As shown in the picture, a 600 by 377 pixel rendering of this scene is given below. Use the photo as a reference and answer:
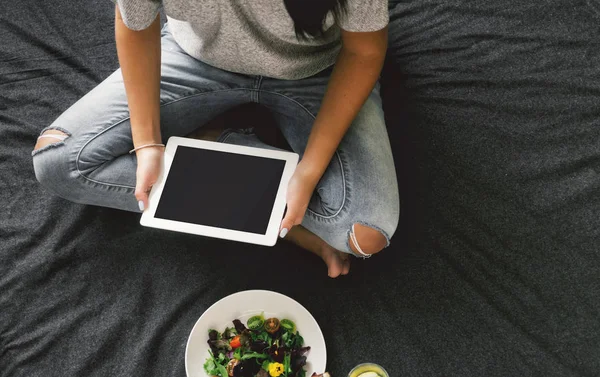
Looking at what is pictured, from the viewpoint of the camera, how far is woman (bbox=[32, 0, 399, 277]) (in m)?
0.90

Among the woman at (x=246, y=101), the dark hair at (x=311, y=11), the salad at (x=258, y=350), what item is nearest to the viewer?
the dark hair at (x=311, y=11)

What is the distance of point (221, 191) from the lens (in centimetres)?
99

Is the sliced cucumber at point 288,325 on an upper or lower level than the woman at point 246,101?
lower

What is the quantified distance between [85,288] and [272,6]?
70 cm

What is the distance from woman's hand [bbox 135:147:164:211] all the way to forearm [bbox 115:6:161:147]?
21mm

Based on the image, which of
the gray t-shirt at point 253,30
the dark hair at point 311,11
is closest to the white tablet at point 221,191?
the gray t-shirt at point 253,30

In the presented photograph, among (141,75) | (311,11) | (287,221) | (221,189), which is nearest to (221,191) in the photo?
Answer: (221,189)

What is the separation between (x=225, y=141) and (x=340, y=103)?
0.27 metres

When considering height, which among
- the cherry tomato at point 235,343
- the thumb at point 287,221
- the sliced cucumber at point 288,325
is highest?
the thumb at point 287,221

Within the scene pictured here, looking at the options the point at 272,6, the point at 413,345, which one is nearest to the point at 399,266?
the point at 413,345

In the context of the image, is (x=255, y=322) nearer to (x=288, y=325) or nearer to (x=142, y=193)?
(x=288, y=325)

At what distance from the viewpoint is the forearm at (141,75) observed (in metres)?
0.96

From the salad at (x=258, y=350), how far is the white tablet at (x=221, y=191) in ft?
0.63

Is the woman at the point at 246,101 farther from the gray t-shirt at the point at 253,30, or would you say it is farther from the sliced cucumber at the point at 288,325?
the sliced cucumber at the point at 288,325
